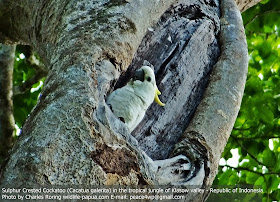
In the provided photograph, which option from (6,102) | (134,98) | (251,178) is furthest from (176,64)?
(251,178)

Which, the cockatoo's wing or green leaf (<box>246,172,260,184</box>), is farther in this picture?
green leaf (<box>246,172,260,184</box>)

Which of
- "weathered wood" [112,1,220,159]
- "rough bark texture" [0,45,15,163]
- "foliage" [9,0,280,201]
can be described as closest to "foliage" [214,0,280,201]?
"foliage" [9,0,280,201]

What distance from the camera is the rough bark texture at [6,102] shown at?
329 cm

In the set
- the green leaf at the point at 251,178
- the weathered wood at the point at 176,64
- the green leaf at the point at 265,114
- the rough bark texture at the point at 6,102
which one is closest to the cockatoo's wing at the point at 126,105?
the weathered wood at the point at 176,64

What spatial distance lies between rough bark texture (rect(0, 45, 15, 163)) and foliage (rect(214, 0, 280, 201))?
1.80 metres

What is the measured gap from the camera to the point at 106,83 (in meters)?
1.60

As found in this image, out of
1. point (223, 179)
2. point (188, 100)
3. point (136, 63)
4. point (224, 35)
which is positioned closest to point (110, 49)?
point (136, 63)

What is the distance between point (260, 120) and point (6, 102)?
84.8 inches

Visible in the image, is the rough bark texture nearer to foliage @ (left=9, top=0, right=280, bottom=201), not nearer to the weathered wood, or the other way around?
foliage @ (left=9, top=0, right=280, bottom=201)

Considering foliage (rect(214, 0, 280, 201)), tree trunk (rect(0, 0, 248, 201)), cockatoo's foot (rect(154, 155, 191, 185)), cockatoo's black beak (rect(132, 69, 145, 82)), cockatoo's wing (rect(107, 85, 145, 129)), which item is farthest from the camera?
foliage (rect(214, 0, 280, 201))

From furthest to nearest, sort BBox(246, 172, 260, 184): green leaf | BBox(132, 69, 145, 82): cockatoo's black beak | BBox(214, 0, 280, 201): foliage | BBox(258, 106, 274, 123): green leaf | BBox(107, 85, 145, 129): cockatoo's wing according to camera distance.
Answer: BBox(246, 172, 260, 184): green leaf → BBox(214, 0, 280, 201): foliage → BBox(258, 106, 274, 123): green leaf → BBox(132, 69, 145, 82): cockatoo's black beak → BBox(107, 85, 145, 129): cockatoo's wing

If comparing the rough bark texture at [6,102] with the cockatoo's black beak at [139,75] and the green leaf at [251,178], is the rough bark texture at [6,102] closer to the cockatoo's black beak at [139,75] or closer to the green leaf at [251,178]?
the cockatoo's black beak at [139,75]

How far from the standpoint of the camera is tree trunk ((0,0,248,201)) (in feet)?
4.29

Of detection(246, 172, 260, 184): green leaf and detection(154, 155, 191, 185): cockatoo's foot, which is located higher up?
detection(246, 172, 260, 184): green leaf
